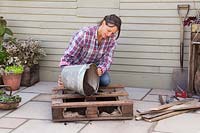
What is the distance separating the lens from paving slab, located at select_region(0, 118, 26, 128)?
3.62 m

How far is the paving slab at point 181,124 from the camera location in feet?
11.4

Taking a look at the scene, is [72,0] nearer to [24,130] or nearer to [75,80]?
[75,80]

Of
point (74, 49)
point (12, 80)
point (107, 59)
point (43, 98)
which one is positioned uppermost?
point (74, 49)

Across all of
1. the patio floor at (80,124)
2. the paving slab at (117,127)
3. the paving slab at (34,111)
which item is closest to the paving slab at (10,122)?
the patio floor at (80,124)

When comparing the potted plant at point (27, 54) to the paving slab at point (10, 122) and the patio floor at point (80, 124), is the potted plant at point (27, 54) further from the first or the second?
the paving slab at point (10, 122)

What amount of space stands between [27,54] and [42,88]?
17.3 inches

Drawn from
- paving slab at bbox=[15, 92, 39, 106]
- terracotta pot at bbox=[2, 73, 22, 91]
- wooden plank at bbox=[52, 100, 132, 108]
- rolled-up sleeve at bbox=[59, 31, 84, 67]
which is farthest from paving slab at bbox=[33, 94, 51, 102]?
wooden plank at bbox=[52, 100, 132, 108]

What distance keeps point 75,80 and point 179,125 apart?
100cm

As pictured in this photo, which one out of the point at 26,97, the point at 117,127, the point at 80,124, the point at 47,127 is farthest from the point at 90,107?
the point at 26,97

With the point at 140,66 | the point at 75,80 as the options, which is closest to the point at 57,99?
the point at 75,80

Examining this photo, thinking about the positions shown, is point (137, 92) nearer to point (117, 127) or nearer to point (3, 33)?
point (117, 127)

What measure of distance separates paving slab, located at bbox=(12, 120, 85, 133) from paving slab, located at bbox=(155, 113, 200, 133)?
2.29 feet

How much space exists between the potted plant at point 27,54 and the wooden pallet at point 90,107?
1095 millimetres

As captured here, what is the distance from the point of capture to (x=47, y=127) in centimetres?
356
